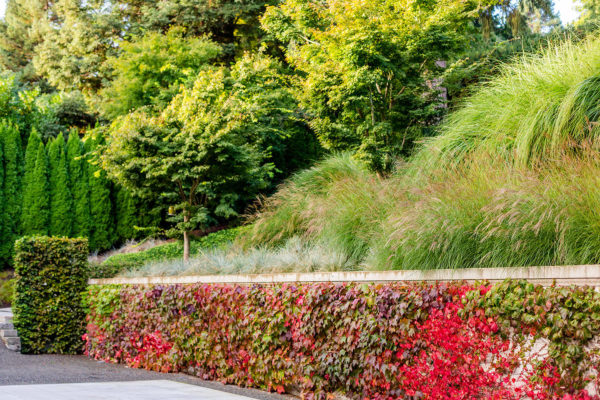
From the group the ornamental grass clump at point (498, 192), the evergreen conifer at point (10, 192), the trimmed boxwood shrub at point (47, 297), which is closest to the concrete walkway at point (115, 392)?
the ornamental grass clump at point (498, 192)

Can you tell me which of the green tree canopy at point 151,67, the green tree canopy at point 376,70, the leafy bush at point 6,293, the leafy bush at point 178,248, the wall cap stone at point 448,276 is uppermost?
the green tree canopy at point 151,67

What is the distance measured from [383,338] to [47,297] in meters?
6.52

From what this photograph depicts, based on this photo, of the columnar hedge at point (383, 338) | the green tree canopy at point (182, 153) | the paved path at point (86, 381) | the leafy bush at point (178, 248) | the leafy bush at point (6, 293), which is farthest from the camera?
the leafy bush at point (6, 293)

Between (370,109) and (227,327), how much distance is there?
15.0 ft

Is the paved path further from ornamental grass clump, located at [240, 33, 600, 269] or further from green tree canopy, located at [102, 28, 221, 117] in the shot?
green tree canopy, located at [102, 28, 221, 117]

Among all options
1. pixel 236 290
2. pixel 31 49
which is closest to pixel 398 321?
pixel 236 290

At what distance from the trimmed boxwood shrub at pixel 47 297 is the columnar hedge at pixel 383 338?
92.1 inches

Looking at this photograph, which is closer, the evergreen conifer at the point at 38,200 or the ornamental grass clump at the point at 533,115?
the ornamental grass clump at the point at 533,115

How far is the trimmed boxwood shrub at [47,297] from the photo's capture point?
370 inches

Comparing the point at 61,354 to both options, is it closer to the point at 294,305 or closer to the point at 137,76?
the point at 294,305

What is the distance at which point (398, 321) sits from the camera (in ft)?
15.7

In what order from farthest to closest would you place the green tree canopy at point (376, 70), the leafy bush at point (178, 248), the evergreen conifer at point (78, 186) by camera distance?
1. the evergreen conifer at point (78, 186)
2. the leafy bush at point (178, 248)
3. the green tree canopy at point (376, 70)

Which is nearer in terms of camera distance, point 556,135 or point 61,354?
point 556,135

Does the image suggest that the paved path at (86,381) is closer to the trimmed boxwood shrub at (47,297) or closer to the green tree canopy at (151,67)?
the trimmed boxwood shrub at (47,297)
